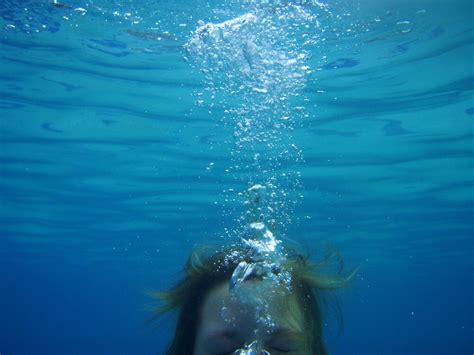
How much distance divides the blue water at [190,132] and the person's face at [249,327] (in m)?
0.87

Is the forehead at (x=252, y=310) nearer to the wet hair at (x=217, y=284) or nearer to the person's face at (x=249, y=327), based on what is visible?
the person's face at (x=249, y=327)

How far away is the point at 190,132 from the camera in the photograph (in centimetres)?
1864

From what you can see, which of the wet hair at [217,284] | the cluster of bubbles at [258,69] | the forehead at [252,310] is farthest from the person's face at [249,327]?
the cluster of bubbles at [258,69]

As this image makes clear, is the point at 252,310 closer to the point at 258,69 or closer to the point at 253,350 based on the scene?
the point at 253,350

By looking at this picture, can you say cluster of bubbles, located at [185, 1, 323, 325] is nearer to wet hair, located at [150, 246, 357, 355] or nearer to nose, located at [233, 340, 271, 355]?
wet hair, located at [150, 246, 357, 355]

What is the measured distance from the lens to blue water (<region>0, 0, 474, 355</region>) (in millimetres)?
12109

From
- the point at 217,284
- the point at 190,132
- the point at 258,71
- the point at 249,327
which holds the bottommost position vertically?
the point at 190,132

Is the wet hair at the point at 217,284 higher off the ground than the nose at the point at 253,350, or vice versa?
the nose at the point at 253,350

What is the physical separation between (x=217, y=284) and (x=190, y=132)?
50.6 ft

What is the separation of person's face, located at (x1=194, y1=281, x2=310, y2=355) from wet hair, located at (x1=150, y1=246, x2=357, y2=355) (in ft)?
0.50

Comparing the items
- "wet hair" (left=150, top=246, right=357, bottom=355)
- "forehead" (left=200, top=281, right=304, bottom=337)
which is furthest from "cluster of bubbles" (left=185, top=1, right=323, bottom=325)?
"forehead" (left=200, top=281, right=304, bottom=337)

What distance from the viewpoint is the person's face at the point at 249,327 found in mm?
2982

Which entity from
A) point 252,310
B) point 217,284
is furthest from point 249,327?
point 217,284

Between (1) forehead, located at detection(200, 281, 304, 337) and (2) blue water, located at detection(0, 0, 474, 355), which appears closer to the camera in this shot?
(1) forehead, located at detection(200, 281, 304, 337)
